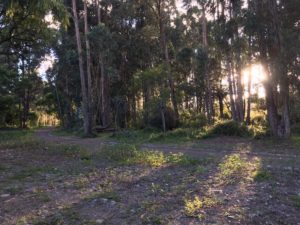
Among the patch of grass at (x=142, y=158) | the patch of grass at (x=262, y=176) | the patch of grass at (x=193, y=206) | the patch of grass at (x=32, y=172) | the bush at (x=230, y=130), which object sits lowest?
the patch of grass at (x=193, y=206)

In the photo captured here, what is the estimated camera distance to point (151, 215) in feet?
20.1

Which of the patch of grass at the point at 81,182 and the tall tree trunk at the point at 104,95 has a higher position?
the tall tree trunk at the point at 104,95

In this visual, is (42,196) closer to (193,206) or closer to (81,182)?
(81,182)

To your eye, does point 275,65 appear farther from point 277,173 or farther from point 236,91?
point 236,91

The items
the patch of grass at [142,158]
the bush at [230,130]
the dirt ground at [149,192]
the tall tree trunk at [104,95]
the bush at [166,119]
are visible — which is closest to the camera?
the dirt ground at [149,192]

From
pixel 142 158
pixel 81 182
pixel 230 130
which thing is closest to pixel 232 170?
pixel 142 158

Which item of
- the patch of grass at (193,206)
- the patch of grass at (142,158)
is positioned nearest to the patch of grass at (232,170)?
the patch of grass at (142,158)

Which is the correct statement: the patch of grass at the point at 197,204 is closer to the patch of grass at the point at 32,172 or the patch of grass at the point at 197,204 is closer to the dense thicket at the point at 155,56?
the patch of grass at the point at 32,172

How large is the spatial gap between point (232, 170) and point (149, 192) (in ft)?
10.7

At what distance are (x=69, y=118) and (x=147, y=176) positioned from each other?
130ft

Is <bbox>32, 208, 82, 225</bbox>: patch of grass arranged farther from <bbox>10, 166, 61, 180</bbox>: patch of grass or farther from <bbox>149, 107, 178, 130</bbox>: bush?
<bbox>149, 107, 178, 130</bbox>: bush

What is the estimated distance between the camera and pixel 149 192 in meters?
7.73

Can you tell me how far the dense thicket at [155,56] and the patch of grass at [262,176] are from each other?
7482 mm

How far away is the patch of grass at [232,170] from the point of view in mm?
9094
